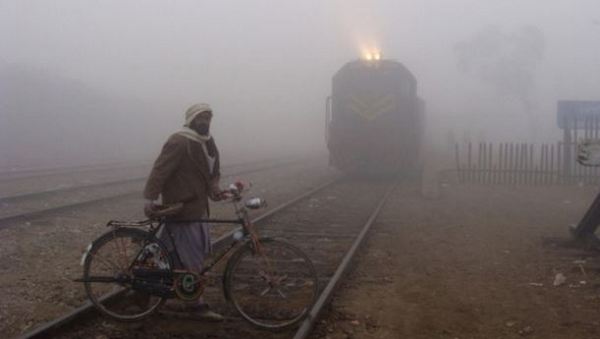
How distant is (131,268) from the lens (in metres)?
5.86

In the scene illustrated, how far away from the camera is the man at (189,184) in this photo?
571cm

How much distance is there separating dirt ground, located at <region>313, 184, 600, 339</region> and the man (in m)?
1.21

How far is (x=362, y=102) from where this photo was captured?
19.9 m

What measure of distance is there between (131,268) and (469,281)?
12.0 feet

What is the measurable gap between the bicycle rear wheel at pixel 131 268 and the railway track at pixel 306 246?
0.14 meters

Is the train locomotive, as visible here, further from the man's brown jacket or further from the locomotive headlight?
the man's brown jacket

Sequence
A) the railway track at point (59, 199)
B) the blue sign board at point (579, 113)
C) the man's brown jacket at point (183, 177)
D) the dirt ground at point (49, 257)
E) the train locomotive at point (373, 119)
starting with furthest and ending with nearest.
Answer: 1. the train locomotive at point (373, 119)
2. the blue sign board at point (579, 113)
3. the railway track at point (59, 199)
4. the dirt ground at point (49, 257)
5. the man's brown jacket at point (183, 177)

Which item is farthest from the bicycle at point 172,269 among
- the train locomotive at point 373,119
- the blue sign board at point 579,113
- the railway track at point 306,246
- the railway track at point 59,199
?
the blue sign board at point 579,113

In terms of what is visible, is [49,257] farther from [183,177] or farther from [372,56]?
[372,56]

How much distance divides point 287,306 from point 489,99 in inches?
2951

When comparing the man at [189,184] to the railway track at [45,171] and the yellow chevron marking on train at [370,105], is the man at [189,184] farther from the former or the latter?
the railway track at [45,171]

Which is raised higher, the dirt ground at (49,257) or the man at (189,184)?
the man at (189,184)

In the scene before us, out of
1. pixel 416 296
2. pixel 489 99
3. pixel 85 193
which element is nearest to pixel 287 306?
pixel 416 296

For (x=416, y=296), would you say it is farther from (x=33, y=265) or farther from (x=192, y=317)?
(x=33, y=265)
